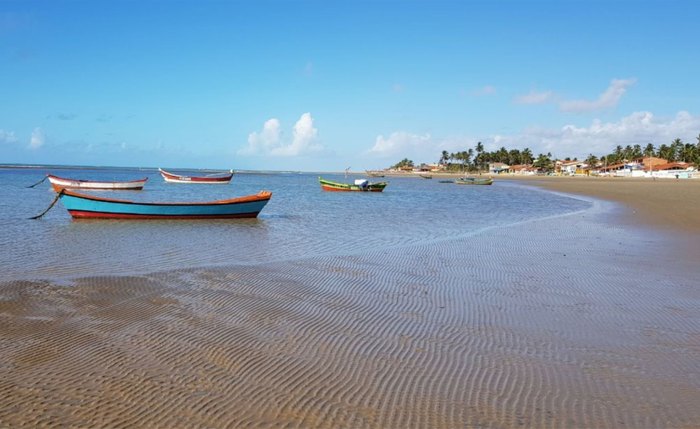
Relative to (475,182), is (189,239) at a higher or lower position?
higher

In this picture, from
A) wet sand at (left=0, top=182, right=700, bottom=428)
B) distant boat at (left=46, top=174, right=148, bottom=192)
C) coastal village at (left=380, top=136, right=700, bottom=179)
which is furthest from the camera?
coastal village at (left=380, top=136, right=700, bottom=179)

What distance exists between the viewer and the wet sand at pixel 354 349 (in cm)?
415

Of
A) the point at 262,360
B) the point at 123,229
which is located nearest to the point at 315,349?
the point at 262,360

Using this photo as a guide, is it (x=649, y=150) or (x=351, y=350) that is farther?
(x=649, y=150)

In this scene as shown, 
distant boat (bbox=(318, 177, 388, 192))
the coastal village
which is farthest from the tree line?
distant boat (bbox=(318, 177, 388, 192))

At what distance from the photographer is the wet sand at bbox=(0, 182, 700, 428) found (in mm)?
4152

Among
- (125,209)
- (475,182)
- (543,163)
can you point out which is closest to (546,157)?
(543,163)

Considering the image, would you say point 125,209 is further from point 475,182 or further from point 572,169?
point 572,169

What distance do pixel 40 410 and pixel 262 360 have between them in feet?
6.39

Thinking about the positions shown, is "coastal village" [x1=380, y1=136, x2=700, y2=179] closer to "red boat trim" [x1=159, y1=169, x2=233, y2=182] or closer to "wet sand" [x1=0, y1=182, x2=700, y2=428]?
"red boat trim" [x1=159, y1=169, x2=233, y2=182]

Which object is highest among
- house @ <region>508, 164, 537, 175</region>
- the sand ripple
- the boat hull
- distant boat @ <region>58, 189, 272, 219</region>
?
house @ <region>508, 164, 537, 175</region>

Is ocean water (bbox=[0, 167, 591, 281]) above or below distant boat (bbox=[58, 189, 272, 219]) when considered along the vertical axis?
below

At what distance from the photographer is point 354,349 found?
18.6 feet

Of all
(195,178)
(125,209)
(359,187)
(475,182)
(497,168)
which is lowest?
(475,182)
